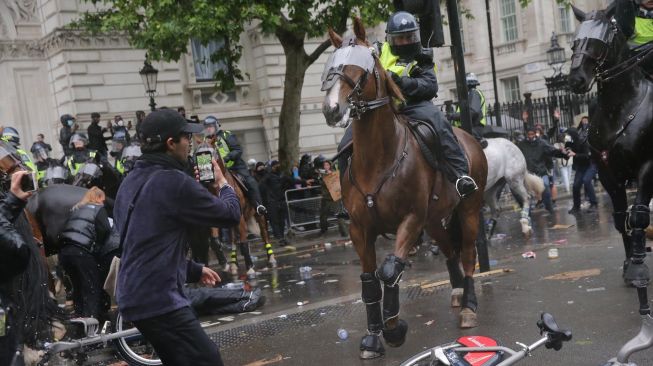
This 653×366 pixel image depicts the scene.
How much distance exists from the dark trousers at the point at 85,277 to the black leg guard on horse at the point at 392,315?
3389 millimetres

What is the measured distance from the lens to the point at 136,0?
16312 millimetres

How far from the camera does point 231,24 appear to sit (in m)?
15.6

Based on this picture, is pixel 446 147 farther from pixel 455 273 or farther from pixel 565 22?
pixel 565 22

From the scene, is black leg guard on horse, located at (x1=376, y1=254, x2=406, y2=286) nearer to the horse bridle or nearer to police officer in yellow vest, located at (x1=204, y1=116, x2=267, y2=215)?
the horse bridle

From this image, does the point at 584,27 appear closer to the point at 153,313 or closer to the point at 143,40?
the point at 153,313

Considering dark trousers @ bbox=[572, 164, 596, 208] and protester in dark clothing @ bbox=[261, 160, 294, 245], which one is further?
protester in dark clothing @ bbox=[261, 160, 294, 245]

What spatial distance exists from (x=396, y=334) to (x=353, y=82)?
2.09 m

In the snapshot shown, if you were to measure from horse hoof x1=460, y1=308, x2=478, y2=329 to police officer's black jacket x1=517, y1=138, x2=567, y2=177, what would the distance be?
35.3ft

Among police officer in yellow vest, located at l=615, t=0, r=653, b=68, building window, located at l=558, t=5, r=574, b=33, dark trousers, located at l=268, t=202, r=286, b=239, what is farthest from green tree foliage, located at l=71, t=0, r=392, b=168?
building window, located at l=558, t=5, r=574, b=33

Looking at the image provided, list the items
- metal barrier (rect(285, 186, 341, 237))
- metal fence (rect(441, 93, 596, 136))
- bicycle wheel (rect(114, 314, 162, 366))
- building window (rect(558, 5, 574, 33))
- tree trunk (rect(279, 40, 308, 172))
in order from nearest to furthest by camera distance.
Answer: bicycle wheel (rect(114, 314, 162, 366)) → metal barrier (rect(285, 186, 341, 237)) → tree trunk (rect(279, 40, 308, 172)) → metal fence (rect(441, 93, 596, 136)) → building window (rect(558, 5, 574, 33))

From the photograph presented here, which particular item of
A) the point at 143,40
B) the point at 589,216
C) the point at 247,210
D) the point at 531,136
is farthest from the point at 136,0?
the point at 589,216

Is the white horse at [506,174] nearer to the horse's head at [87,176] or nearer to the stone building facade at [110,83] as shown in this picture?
the horse's head at [87,176]

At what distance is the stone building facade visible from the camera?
934 inches

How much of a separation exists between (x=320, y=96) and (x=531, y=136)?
13930mm
